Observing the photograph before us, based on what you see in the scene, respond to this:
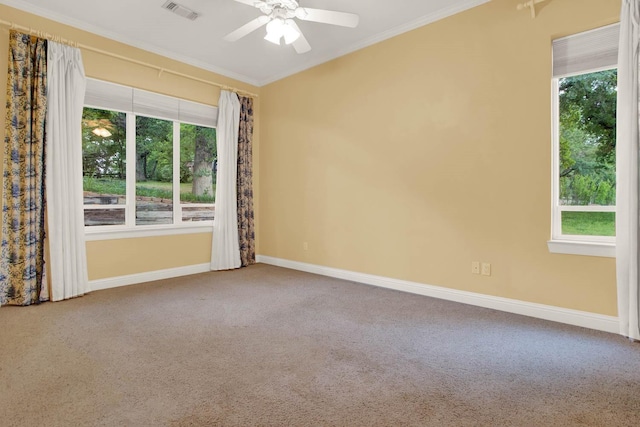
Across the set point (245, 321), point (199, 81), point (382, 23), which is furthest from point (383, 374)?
point (199, 81)

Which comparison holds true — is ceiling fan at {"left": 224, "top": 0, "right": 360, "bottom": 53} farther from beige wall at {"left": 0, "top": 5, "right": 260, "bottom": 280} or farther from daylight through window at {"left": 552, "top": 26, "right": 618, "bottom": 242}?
beige wall at {"left": 0, "top": 5, "right": 260, "bottom": 280}

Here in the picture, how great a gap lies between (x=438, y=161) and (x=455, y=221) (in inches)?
24.9

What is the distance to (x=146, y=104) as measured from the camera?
420 cm

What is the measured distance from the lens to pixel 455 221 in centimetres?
335

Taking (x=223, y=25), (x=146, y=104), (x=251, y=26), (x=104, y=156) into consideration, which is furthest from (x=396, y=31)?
(x=104, y=156)

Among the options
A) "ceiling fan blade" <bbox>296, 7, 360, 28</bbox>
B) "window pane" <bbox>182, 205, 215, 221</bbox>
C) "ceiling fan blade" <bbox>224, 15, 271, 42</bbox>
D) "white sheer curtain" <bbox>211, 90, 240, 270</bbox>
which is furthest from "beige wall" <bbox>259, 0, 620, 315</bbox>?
"ceiling fan blade" <bbox>224, 15, 271, 42</bbox>

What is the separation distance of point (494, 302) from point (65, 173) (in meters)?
4.37

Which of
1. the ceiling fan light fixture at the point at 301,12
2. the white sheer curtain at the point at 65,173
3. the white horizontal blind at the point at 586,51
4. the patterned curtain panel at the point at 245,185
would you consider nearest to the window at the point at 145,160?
the white sheer curtain at the point at 65,173

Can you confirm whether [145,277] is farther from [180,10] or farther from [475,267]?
[475,267]

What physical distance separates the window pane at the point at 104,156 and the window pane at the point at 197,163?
2.47ft

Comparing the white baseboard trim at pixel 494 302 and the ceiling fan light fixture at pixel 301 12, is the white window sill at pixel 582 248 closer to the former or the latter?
the white baseboard trim at pixel 494 302

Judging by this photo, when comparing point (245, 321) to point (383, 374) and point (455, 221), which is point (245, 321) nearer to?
point (383, 374)

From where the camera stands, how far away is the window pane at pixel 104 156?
12.7 feet

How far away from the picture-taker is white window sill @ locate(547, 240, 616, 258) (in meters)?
2.57
